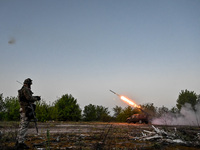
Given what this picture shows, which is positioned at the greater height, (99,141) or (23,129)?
(23,129)

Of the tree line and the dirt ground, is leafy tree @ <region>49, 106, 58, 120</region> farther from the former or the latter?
the dirt ground

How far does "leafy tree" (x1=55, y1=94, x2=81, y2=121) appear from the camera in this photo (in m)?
43.7

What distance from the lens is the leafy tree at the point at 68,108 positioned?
43.7 meters

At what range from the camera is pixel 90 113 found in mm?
58219

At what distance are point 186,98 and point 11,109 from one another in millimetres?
55942

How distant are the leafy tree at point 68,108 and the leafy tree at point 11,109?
11783 millimetres

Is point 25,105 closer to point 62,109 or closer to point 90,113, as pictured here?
point 62,109

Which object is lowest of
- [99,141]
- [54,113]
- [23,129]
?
[54,113]

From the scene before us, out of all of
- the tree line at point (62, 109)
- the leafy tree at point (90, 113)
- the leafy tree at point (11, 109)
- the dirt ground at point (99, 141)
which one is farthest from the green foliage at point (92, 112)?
the dirt ground at point (99, 141)

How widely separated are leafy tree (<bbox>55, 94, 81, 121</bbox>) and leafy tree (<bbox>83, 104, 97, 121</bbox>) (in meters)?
11.9

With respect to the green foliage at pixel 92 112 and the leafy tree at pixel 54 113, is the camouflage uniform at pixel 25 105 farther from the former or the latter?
the green foliage at pixel 92 112

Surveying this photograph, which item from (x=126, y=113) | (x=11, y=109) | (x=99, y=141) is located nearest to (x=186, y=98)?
(x=126, y=113)

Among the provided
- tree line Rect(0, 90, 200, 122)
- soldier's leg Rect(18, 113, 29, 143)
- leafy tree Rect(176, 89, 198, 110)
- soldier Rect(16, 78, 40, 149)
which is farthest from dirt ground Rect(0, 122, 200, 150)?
leafy tree Rect(176, 89, 198, 110)

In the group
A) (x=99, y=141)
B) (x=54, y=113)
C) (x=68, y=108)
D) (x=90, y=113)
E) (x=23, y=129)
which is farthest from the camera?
(x=90, y=113)
